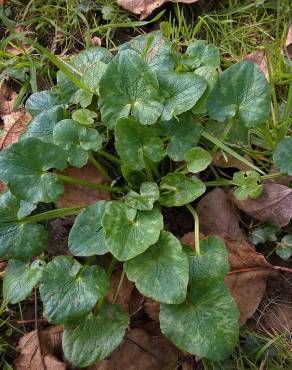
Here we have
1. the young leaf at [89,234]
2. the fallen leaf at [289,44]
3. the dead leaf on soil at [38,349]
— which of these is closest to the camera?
the young leaf at [89,234]

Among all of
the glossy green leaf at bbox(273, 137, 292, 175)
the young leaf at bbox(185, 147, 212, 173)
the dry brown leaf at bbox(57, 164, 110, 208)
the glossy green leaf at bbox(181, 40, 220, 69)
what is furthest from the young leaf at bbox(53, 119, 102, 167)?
the glossy green leaf at bbox(273, 137, 292, 175)

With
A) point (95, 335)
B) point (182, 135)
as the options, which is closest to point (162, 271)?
point (95, 335)

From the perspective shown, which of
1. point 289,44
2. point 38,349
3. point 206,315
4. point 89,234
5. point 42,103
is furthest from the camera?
point 289,44

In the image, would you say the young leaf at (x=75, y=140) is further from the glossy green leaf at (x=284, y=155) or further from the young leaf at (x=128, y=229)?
the glossy green leaf at (x=284, y=155)

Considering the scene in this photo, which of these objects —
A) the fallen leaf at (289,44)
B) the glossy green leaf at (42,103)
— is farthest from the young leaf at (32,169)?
the fallen leaf at (289,44)

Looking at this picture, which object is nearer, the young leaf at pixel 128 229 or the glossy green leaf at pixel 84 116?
the young leaf at pixel 128 229

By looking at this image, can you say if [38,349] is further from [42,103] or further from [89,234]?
[42,103]

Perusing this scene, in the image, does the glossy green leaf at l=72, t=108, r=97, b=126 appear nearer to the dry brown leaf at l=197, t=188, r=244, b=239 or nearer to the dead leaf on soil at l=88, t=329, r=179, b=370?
the dry brown leaf at l=197, t=188, r=244, b=239
